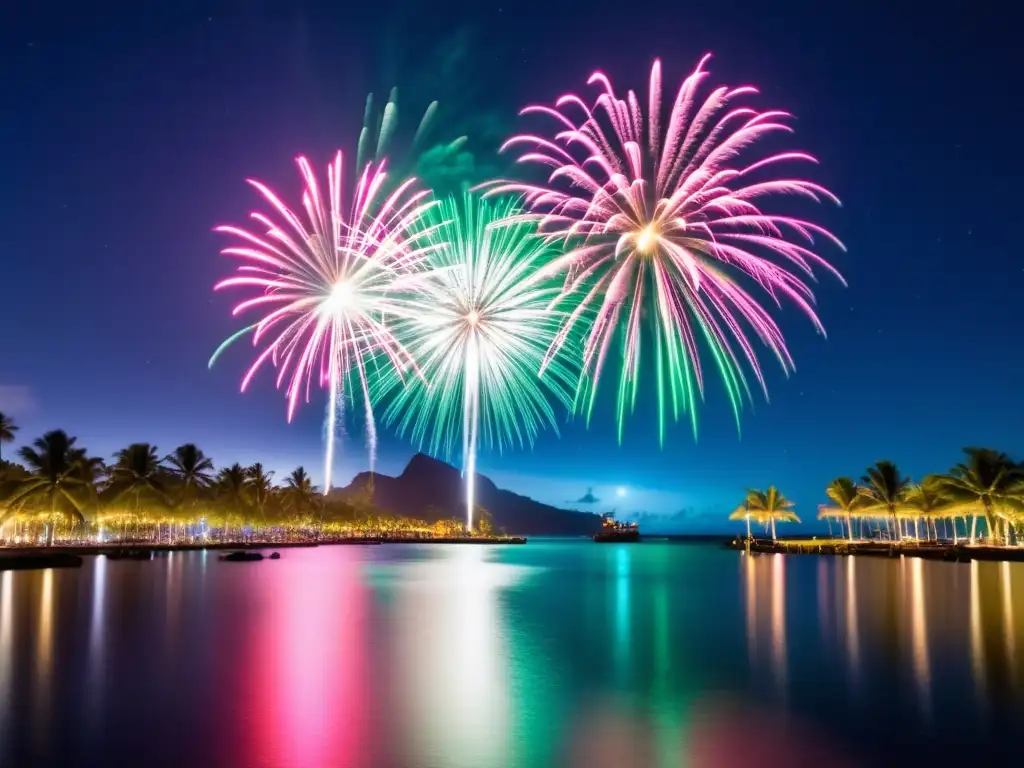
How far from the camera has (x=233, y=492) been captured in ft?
356

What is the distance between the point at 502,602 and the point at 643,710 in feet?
74.4

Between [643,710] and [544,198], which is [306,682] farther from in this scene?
[544,198]

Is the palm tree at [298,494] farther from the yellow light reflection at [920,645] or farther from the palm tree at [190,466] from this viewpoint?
the yellow light reflection at [920,645]

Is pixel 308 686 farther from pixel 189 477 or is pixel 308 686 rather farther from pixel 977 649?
pixel 189 477

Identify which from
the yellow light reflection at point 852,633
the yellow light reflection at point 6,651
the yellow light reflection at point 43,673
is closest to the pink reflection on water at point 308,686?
the yellow light reflection at point 43,673

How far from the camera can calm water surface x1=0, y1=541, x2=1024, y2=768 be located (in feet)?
38.5

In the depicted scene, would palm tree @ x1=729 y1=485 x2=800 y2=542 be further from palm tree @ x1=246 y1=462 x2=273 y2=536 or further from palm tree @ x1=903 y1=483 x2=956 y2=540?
palm tree @ x1=246 y1=462 x2=273 y2=536

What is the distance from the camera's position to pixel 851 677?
57.9ft

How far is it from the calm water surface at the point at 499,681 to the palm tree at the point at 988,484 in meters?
46.6

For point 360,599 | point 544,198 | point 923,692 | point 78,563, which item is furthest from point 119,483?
point 923,692

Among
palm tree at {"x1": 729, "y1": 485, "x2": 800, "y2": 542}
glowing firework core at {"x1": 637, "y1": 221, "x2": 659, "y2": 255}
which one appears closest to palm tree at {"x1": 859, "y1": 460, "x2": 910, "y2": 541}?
palm tree at {"x1": 729, "y1": 485, "x2": 800, "y2": 542}

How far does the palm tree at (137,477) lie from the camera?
8569 cm

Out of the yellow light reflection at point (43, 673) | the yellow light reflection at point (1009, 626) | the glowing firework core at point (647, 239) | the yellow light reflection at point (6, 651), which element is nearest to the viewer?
the yellow light reflection at point (43, 673)

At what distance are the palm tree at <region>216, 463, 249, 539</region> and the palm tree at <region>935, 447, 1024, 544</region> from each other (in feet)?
292
